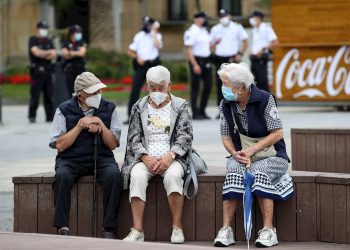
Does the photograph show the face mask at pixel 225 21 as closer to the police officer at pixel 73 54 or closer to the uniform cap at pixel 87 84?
the police officer at pixel 73 54

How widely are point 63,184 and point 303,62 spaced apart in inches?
590

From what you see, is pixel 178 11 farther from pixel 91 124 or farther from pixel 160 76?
pixel 91 124

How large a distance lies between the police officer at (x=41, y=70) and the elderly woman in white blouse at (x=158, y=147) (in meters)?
13.6

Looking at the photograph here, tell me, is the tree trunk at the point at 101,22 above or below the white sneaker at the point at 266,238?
above

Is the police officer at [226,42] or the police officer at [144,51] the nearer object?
the police officer at [144,51]

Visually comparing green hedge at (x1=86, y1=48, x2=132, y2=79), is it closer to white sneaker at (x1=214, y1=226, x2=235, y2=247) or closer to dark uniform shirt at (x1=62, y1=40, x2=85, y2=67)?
dark uniform shirt at (x1=62, y1=40, x2=85, y2=67)

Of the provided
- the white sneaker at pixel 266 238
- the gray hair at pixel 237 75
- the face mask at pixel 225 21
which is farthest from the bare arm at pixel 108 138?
the face mask at pixel 225 21

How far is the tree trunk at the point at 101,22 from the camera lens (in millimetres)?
45594

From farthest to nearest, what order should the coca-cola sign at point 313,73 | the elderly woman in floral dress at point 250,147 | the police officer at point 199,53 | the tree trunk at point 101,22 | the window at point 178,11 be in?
the window at point 178,11 → the tree trunk at point 101,22 → the coca-cola sign at point 313,73 → the police officer at point 199,53 → the elderly woman in floral dress at point 250,147

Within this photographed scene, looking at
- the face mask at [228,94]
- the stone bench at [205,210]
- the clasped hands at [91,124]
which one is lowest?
the stone bench at [205,210]

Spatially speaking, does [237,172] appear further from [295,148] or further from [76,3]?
[76,3]

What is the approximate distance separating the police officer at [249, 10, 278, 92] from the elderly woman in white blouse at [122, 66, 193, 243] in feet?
45.3

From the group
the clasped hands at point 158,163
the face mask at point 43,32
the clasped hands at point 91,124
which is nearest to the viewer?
the clasped hands at point 158,163

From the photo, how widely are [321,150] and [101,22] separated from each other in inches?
1291
